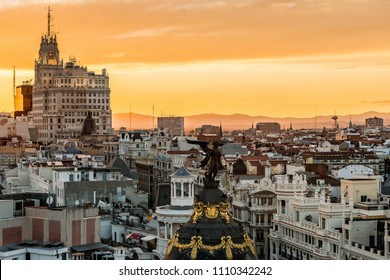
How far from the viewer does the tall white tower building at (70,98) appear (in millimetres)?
55125

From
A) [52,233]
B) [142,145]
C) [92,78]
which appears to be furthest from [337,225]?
[92,78]

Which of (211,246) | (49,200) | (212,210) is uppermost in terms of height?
(212,210)

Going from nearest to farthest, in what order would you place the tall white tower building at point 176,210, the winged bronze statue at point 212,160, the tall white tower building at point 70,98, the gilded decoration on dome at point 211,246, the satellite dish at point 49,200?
the gilded decoration on dome at point 211,246, the winged bronze statue at point 212,160, the tall white tower building at point 176,210, the satellite dish at point 49,200, the tall white tower building at point 70,98

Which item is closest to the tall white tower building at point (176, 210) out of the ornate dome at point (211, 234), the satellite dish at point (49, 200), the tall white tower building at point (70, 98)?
the satellite dish at point (49, 200)

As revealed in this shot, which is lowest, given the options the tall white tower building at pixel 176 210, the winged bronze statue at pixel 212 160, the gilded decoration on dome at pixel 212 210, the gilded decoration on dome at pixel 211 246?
the tall white tower building at pixel 176 210

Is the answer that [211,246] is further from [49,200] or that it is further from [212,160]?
[49,200]

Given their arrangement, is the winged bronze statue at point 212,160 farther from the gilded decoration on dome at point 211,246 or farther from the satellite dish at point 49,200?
the satellite dish at point 49,200

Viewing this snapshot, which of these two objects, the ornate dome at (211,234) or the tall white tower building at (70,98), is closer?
the ornate dome at (211,234)

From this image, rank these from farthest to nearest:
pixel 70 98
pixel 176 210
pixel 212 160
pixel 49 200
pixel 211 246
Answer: pixel 70 98, pixel 49 200, pixel 176 210, pixel 212 160, pixel 211 246

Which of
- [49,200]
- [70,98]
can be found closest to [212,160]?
[49,200]

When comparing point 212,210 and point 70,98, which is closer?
point 212,210

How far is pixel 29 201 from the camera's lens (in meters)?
18.8

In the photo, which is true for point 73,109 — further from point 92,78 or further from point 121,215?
point 121,215

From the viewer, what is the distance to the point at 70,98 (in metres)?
57.9
